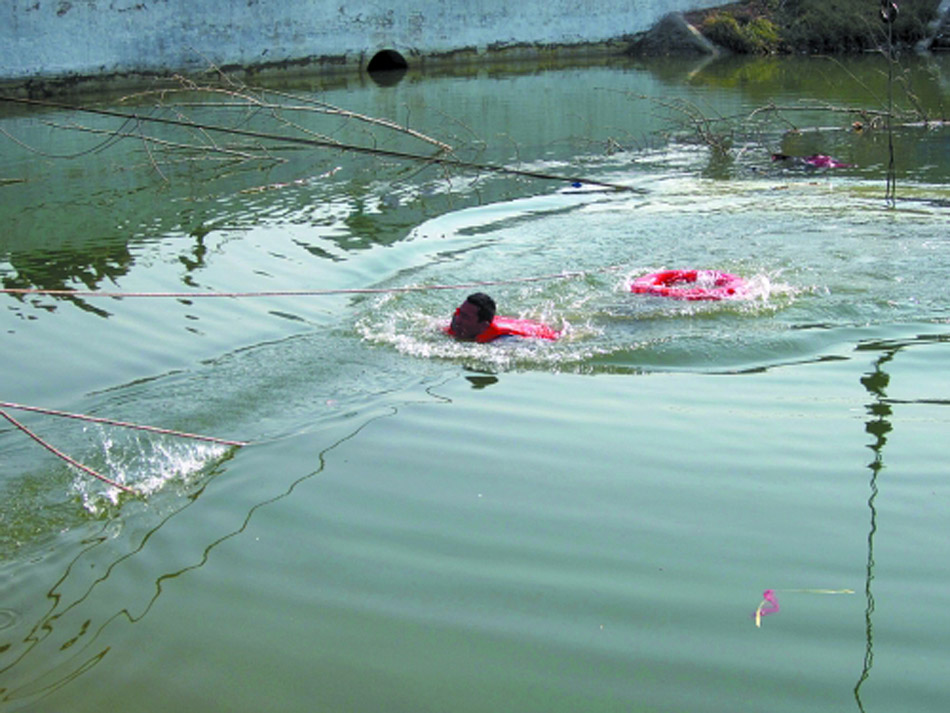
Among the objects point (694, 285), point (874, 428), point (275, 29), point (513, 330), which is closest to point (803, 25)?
point (275, 29)

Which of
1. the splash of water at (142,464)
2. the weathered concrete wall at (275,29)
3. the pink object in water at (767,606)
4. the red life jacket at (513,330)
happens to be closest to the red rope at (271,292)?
the red life jacket at (513,330)

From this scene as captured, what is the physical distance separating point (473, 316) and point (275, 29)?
80.1 feet

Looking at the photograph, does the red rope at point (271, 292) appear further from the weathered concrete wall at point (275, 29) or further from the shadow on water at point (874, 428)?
the weathered concrete wall at point (275, 29)

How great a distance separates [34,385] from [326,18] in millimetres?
25391

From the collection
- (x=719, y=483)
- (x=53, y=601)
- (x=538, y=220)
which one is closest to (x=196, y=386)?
(x=53, y=601)

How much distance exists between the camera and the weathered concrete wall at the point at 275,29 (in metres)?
25.0

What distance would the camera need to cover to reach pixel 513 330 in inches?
287

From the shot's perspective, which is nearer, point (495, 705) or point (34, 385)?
point (495, 705)

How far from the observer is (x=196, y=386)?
6.55m

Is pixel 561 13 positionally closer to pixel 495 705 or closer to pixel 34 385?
pixel 34 385

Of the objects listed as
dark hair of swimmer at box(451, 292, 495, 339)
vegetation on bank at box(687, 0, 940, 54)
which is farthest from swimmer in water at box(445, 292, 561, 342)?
vegetation on bank at box(687, 0, 940, 54)

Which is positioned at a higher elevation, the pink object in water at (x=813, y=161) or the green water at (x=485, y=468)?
the pink object in water at (x=813, y=161)

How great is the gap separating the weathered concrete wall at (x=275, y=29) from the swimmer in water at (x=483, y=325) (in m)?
21.6

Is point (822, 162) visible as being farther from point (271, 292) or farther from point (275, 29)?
point (275, 29)
